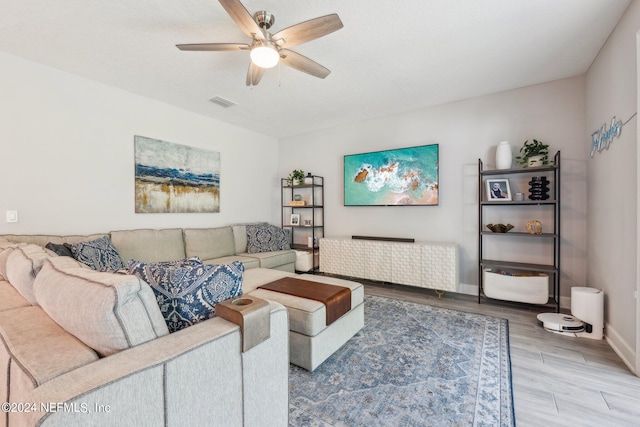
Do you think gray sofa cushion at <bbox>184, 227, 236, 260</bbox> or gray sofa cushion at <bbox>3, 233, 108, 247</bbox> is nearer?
gray sofa cushion at <bbox>3, 233, 108, 247</bbox>

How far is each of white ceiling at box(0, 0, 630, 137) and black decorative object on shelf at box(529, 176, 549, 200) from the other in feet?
3.69

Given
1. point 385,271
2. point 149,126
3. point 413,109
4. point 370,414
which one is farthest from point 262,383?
point 413,109

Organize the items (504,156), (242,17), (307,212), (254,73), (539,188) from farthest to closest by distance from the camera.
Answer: (307,212) < (504,156) < (539,188) < (254,73) < (242,17)

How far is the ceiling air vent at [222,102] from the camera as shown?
3426 millimetres

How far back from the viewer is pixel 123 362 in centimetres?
79

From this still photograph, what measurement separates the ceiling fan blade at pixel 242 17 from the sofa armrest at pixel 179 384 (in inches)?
67.8

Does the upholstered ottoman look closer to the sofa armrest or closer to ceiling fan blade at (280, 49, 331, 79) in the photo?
the sofa armrest

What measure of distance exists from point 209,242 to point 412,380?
3018 millimetres

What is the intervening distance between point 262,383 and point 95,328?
63 cm

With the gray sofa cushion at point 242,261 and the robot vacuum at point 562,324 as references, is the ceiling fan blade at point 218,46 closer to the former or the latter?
the gray sofa cushion at point 242,261

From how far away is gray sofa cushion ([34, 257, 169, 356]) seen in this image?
865 millimetres

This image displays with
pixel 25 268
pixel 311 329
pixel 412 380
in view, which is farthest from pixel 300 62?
pixel 412 380

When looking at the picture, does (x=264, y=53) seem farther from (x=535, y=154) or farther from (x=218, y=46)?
(x=535, y=154)

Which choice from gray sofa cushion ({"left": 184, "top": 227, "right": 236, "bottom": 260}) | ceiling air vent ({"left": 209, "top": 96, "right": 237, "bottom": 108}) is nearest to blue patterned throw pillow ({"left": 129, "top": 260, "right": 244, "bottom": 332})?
gray sofa cushion ({"left": 184, "top": 227, "right": 236, "bottom": 260})
